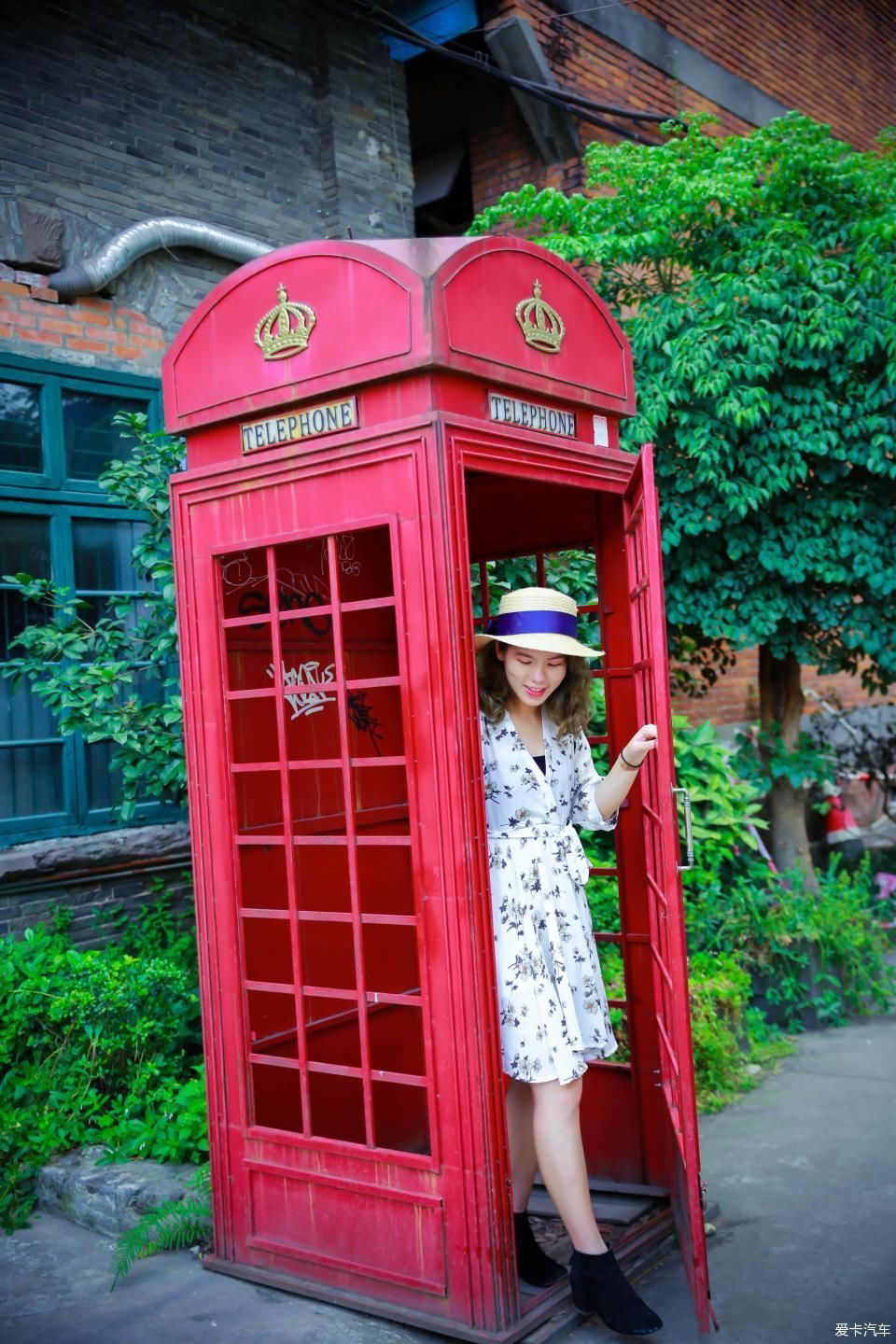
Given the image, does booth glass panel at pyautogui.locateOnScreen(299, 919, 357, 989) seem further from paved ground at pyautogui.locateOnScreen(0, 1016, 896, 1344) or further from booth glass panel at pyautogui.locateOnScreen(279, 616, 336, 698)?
paved ground at pyautogui.locateOnScreen(0, 1016, 896, 1344)

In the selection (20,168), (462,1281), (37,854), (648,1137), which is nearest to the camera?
(462,1281)

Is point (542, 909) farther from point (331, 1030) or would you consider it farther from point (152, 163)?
point (152, 163)

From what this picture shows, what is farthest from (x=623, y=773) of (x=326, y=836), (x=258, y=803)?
(x=258, y=803)

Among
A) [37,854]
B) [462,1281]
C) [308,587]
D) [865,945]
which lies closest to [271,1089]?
[462,1281]

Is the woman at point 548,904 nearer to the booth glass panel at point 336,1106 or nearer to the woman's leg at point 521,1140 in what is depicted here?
the woman's leg at point 521,1140

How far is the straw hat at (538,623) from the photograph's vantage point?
3.46 metres

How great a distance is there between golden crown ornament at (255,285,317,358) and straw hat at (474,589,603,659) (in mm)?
999

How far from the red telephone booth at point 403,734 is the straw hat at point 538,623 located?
0.81 feet

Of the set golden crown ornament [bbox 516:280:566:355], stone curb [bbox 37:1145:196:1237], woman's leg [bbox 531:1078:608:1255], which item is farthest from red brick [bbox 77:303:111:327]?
woman's leg [bbox 531:1078:608:1255]

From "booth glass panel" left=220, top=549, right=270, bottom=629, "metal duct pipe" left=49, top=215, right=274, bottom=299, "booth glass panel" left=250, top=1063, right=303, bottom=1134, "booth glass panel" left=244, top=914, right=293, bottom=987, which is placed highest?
"metal duct pipe" left=49, top=215, right=274, bottom=299

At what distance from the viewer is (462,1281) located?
127 inches

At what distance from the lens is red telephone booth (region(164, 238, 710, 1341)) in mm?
3197

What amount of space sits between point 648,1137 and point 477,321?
2.80 meters

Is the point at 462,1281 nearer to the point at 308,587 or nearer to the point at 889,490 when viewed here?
the point at 308,587
